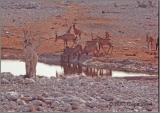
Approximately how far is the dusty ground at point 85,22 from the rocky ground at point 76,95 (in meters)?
7.90

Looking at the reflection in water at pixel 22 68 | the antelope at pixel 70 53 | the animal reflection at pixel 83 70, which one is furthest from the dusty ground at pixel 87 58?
the reflection in water at pixel 22 68

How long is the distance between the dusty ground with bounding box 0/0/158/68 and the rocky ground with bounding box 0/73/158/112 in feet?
25.9

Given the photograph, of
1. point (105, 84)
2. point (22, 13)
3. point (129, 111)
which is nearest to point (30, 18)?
point (22, 13)

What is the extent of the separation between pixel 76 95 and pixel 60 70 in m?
8.22

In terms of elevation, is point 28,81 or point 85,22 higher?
point 85,22

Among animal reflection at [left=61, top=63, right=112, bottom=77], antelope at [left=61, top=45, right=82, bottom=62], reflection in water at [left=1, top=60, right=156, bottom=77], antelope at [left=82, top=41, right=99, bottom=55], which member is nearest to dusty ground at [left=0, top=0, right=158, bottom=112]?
antelope at [left=61, top=45, right=82, bottom=62]

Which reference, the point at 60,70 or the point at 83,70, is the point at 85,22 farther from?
the point at 60,70

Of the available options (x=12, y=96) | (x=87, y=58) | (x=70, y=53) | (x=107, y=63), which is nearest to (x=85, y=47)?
(x=87, y=58)

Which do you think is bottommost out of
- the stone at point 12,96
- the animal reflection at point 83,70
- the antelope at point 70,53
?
the animal reflection at point 83,70

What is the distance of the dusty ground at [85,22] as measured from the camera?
28.3 meters

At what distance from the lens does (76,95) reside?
14.4 meters

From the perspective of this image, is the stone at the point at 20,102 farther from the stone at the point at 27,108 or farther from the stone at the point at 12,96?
the stone at the point at 27,108

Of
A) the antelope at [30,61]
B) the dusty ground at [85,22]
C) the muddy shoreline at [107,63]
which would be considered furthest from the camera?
the dusty ground at [85,22]

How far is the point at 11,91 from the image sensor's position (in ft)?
48.7
